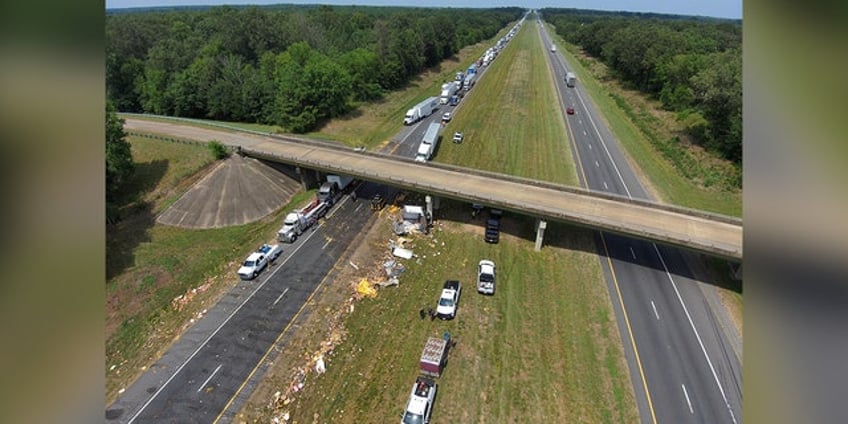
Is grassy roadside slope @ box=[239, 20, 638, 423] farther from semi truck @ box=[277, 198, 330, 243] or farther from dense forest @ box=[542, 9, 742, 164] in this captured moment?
dense forest @ box=[542, 9, 742, 164]

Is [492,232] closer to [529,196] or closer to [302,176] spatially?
[529,196]


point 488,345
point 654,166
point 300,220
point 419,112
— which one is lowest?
point 488,345

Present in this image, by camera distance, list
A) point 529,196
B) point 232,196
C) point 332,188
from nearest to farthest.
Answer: point 529,196 < point 332,188 < point 232,196

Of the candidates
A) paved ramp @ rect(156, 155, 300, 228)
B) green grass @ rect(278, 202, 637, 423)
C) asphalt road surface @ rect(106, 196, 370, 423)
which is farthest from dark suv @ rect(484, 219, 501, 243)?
paved ramp @ rect(156, 155, 300, 228)

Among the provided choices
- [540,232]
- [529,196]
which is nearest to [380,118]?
[529,196]

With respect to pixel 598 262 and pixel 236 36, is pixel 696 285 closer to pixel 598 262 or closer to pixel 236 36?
pixel 598 262

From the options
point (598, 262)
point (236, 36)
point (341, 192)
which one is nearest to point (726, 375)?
point (598, 262)

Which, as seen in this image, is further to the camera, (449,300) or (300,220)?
(300,220)
